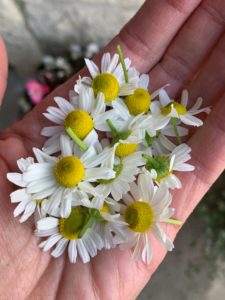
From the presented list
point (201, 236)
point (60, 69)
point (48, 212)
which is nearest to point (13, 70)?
point (60, 69)

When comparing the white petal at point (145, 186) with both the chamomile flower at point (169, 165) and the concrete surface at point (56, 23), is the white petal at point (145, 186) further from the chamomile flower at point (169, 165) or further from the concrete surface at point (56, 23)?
the concrete surface at point (56, 23)

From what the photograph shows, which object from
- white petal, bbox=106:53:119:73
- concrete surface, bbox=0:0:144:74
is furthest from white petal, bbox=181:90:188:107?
concrete surface, bbox=0:0:144:74

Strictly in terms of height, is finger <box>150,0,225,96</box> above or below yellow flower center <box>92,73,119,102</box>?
below

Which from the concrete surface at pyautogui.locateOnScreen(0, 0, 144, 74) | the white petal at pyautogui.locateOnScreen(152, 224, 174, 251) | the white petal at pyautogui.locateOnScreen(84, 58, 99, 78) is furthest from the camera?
the concrete surface at pyautogui.locateOnScreen(0, 0, 144, 74)

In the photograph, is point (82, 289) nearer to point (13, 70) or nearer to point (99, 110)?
point (99, 110)

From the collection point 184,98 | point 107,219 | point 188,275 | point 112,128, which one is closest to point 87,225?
point 107,219

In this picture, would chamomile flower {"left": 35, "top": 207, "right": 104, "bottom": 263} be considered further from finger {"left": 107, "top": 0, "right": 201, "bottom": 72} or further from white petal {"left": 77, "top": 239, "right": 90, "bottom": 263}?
finger {"left": 107, "top": 0, "right": 201, "bottom": 72}
